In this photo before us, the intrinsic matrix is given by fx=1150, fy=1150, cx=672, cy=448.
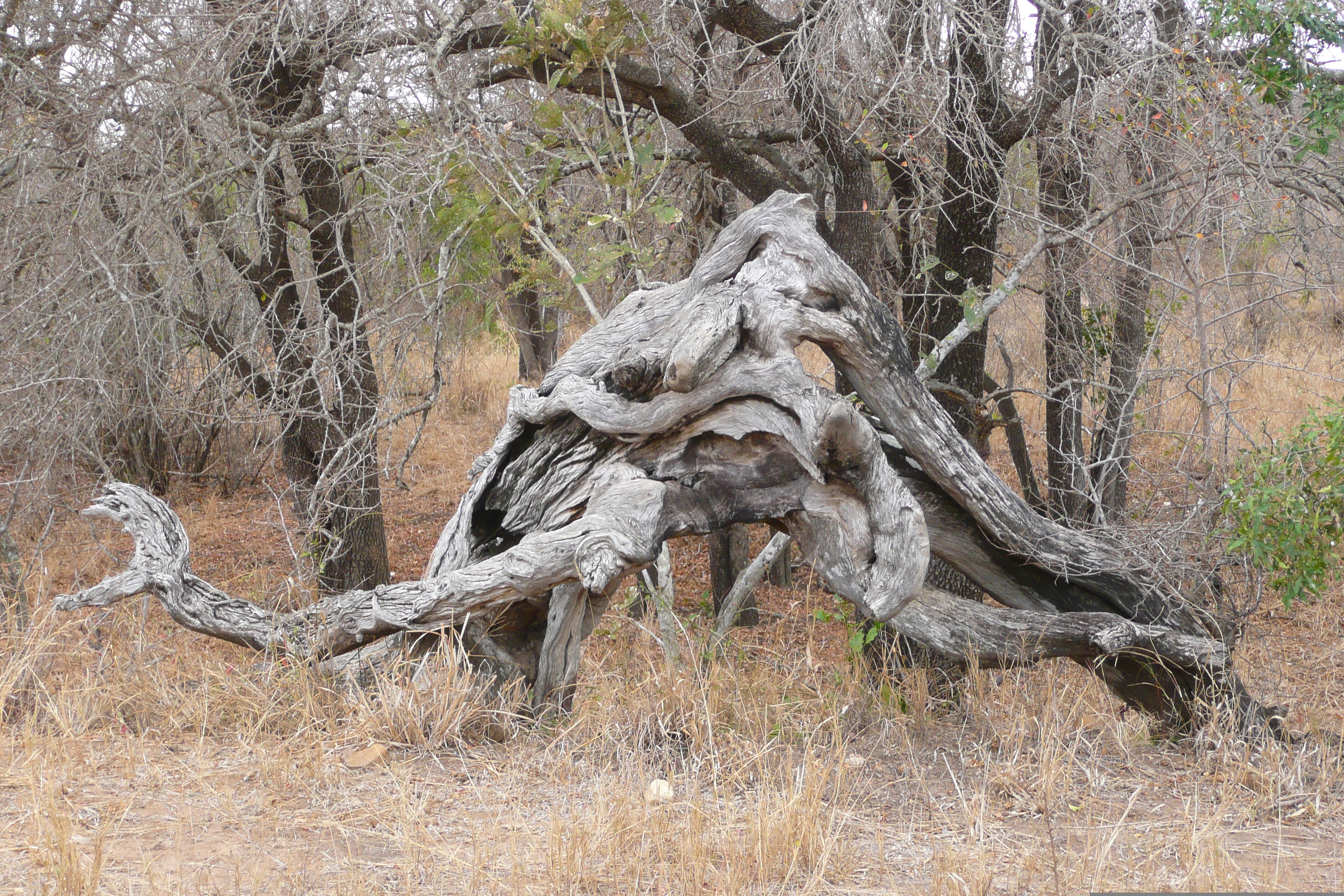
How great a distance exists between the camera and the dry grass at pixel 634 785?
3195 millimetres

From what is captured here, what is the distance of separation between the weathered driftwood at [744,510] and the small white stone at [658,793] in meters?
0.66

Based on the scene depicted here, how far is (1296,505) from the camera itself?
4008 mm

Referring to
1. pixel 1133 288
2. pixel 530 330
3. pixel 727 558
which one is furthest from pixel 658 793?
pixel 530 330

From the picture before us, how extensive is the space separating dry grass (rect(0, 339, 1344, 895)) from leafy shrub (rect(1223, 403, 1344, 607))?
0.68 meters

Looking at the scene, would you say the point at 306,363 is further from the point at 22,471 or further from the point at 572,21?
the point at 572,21

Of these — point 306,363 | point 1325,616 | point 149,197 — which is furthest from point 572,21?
point 1325,616

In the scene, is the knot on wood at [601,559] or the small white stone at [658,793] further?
the knot on wood at [601,559]

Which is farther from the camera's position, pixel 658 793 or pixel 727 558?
pixel 727 558

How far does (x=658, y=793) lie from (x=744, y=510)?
1128 millimetres

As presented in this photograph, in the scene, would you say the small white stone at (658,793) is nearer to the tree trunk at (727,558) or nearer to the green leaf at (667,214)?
the green leaf at (667,214)

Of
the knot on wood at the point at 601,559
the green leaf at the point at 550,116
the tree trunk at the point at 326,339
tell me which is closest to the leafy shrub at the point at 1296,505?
the knot on wood at the point at 601,559

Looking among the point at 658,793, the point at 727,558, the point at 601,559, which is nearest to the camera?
the point at 658,793

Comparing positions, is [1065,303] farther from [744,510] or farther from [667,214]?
[744,510]

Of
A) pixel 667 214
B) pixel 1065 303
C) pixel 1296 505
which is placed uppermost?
pixel 667 214
